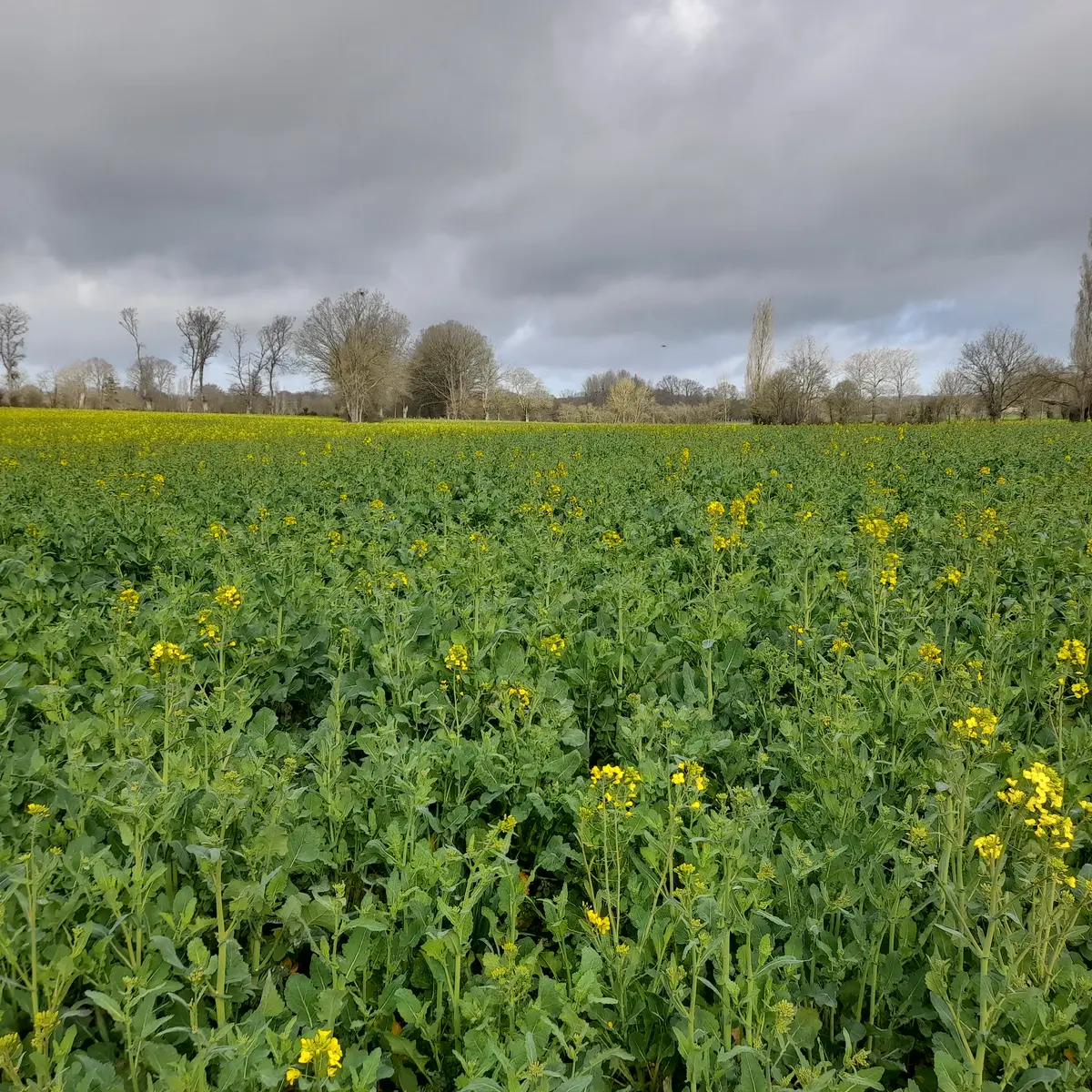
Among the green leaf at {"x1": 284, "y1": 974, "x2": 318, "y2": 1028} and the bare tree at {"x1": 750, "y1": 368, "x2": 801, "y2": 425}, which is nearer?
the green leaf at {"x1": 284, "y1": 974, "x2": 318, "y2": 1028}

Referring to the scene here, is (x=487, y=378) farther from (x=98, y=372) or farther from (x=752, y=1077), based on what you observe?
(x=752, y=1077)

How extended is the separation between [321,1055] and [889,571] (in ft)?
13.3

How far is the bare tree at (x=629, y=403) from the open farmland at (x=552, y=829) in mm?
68200

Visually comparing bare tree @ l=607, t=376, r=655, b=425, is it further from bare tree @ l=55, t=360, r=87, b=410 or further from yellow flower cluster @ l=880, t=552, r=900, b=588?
yellow flower cluster @ l=880, t=552, r=900, b=588

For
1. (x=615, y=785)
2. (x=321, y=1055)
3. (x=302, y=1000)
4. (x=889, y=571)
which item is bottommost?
(x=302, y=1000)

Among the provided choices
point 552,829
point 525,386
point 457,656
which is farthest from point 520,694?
point 525,386

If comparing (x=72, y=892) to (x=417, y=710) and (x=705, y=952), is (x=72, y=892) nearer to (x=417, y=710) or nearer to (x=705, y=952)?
(x=417, y=710)

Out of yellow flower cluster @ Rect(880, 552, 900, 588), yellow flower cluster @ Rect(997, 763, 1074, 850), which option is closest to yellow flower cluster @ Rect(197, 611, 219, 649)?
yellow flower cluster @ Rect(997, 763, 1074, 850)

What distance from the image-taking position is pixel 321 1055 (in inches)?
59.4

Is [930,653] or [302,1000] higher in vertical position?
[930,653]

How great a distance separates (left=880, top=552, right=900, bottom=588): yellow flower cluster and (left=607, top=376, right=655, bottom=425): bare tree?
6765 centimetres

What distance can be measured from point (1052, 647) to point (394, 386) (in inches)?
2640

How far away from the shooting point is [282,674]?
4156mm

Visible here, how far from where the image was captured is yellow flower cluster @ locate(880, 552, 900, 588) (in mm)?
4262
